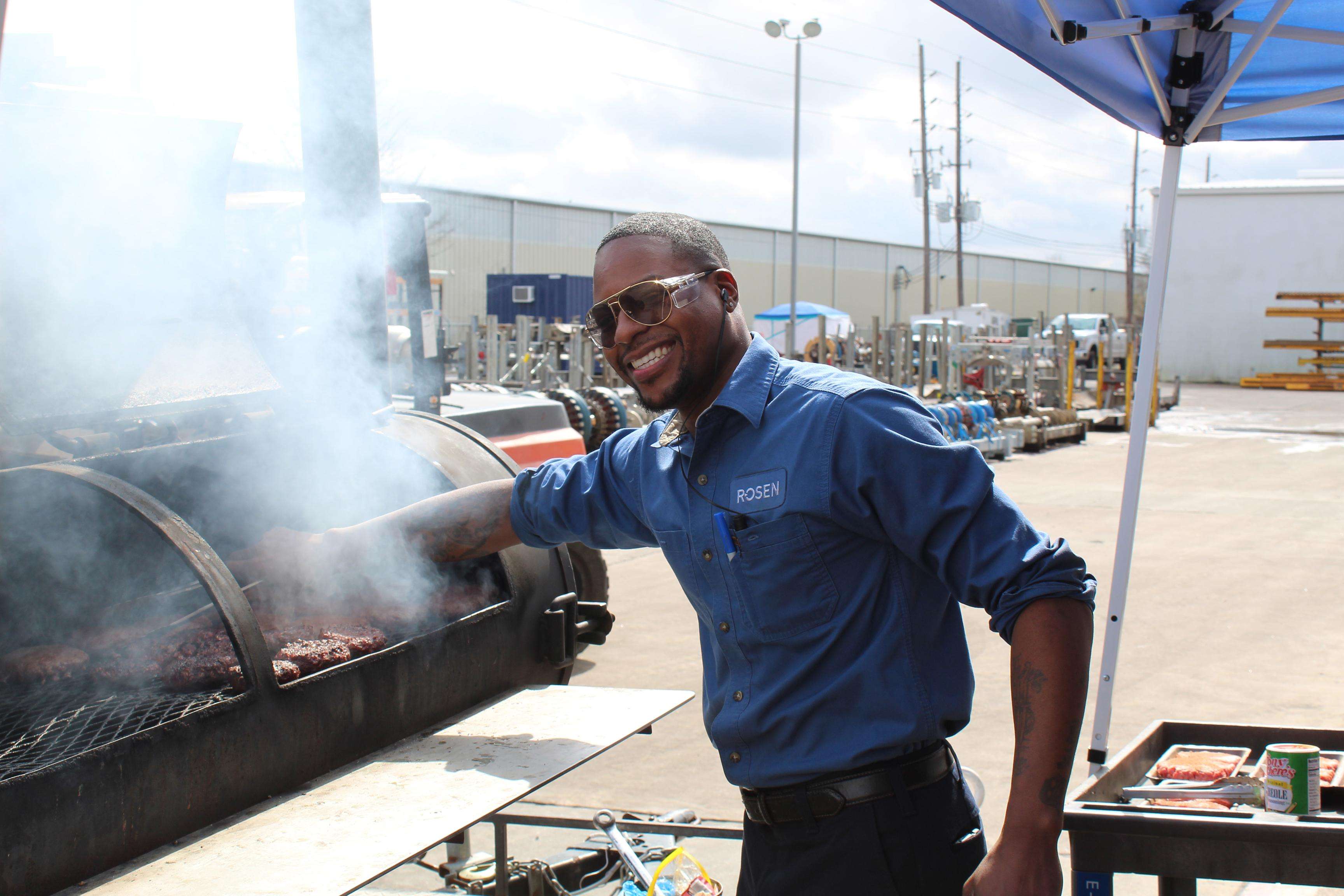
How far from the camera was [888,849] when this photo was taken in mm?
1661

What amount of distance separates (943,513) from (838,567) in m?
0.20

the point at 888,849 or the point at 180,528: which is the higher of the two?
the point at 180,528

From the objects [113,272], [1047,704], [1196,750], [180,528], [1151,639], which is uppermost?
[113,272]

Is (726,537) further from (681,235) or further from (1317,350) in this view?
(1317,350)

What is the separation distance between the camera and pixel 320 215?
3.11m

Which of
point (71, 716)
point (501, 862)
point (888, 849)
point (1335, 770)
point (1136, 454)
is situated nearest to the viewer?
point (888, 849)

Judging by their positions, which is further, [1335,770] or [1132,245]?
[1132,245]

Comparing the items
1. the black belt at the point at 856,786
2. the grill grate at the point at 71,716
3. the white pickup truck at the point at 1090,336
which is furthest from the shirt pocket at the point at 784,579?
the white pickup truck at the point at 1090,336

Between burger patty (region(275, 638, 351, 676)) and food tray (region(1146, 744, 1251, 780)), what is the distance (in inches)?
80.3

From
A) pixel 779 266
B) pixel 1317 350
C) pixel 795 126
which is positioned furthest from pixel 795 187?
pixel 779 266

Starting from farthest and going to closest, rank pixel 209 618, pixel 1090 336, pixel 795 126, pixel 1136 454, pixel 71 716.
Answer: pixel 1090 336 → pixel 795 126 → pixel 1136 454 → pixel 209 618 → pixel 71 716

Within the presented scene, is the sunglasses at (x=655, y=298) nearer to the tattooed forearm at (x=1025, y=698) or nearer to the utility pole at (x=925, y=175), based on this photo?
the tattooed forearm at (x=1025, y=698)

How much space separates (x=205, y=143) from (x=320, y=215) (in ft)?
1.20

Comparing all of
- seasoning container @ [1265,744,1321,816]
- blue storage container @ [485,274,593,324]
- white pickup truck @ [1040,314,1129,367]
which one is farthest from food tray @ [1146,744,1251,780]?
white pickup truck @ [1040,314,1129,367]
